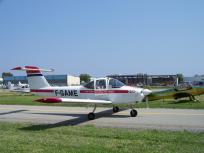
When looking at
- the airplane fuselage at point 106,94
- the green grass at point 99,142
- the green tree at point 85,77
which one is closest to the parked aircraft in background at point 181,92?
the airplane fuselage at point 106,94

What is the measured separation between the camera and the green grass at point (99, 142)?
8062 mm

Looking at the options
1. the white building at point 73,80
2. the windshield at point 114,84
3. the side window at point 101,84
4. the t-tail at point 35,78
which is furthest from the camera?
the white building at point 73,80

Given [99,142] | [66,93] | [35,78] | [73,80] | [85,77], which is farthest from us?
[85,77]

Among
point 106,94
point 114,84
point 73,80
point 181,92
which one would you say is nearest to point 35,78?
point 106,94

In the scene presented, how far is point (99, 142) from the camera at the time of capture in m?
9.12

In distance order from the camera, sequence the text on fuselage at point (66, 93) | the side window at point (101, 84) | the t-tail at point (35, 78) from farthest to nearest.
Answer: the t-tail at point (35, 78) → the text on fuselage at point (66, 93) → the side window at point (101, 84)

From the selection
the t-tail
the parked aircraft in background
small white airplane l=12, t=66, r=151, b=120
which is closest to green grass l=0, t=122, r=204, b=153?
small white airplane l=12, t=66, r=151, b=120

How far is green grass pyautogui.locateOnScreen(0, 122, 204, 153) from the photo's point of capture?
317 inches

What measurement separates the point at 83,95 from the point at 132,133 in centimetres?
678

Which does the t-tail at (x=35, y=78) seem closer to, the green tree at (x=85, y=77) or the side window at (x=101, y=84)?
the side window at (x=101, y=84)

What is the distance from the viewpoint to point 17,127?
1279 centimetres

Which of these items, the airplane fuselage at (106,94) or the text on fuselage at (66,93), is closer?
the airplane fuselage at (106,94)

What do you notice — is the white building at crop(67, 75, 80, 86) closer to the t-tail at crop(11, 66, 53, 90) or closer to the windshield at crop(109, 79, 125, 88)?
the t-tail at crop(11, 66, 53, 90)

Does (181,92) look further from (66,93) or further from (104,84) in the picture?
(66,93)
